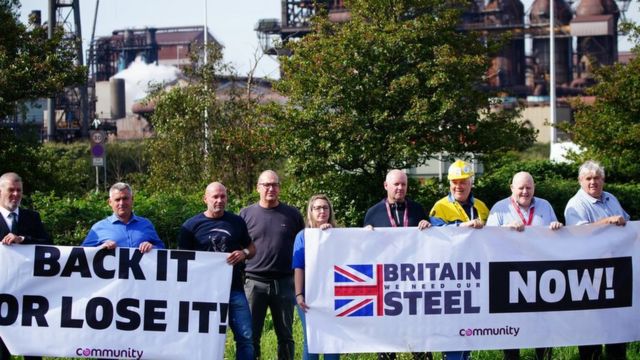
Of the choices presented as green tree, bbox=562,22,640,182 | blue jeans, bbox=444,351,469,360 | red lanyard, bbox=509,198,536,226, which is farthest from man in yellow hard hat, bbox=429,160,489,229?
green tree, bbox=562,22,640,182

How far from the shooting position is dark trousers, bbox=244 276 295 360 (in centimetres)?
903

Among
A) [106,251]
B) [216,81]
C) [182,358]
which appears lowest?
[182,358]

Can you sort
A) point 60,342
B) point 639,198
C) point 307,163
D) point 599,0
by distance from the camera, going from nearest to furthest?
point 60,342 < point 307,163 < point 639,198 < point 599,0

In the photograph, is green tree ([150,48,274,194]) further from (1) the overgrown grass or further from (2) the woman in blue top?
(2) the woman in blue top

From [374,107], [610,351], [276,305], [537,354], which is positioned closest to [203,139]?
[374,107]

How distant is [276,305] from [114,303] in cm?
140

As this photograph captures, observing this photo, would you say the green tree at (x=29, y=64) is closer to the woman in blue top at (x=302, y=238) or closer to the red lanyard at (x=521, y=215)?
the woman in blue top at (x=302, y=238)

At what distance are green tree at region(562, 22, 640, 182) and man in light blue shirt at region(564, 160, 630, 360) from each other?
35.0 ft

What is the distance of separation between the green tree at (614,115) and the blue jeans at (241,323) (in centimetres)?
1271

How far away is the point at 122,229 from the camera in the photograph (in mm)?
8586

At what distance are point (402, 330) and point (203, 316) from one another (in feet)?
5.55

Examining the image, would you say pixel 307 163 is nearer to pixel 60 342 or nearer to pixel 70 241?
pixel 70 241

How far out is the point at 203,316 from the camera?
8.66 m

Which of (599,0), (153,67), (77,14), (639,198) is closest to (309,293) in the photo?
(639,198)
